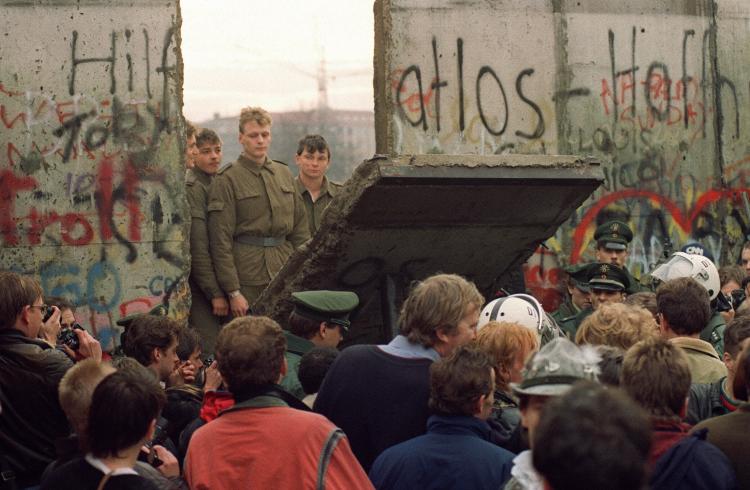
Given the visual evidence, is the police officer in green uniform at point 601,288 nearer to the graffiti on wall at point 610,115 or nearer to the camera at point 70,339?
the graffiti on wall at point 610,115

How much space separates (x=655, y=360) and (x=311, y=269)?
3.61 meters

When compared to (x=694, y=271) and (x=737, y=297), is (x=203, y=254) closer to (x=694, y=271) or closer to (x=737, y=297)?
(x=694, y=271)

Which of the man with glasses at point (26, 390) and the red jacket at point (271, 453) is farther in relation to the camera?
the man with glasses at point (26, 390)

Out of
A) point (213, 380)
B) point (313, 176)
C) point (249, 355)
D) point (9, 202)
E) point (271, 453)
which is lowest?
point (271, 453)

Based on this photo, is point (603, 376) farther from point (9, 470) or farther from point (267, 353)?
point (9, 470)

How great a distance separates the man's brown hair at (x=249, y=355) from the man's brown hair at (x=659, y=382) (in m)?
1.25

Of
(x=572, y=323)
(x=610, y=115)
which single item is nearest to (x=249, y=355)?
(x=572, y=323)

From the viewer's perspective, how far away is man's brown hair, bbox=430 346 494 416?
459 cm

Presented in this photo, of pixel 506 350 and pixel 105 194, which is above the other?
pixel 105 194

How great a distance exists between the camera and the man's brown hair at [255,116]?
9.63 meters

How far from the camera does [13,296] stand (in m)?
5.66

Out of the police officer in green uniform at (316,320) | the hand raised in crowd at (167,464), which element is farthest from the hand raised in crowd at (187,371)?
the hand raised in crowd at (167,464)

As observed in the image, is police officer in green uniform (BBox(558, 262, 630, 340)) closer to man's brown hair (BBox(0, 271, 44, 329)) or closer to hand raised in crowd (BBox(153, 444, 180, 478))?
man's brown hair (BBox(0, 271, 44, 329))

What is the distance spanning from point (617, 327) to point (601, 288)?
2.56 m
